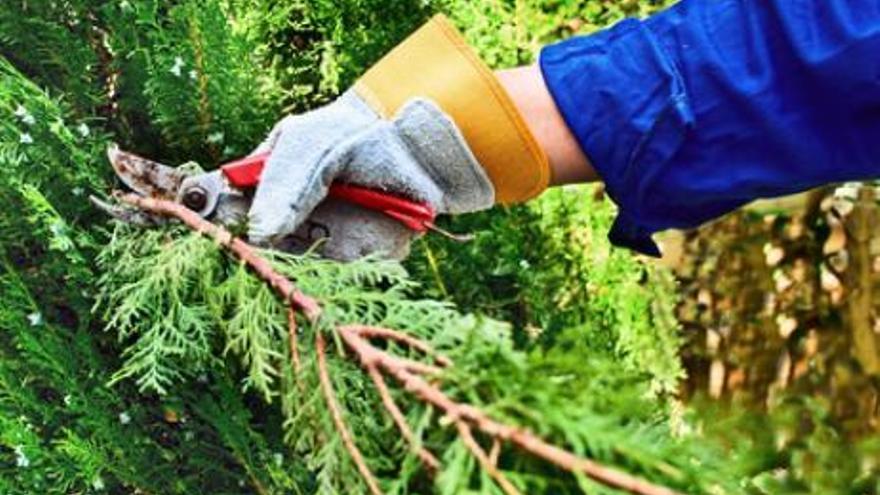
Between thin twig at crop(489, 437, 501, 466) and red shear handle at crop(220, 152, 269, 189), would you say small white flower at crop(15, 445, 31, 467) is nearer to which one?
red shear handle at crop(220, 152, 269, 189)

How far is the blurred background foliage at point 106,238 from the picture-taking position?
1498mm

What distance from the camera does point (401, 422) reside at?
104cm

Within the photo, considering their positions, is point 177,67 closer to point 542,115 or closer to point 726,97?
point 542,115

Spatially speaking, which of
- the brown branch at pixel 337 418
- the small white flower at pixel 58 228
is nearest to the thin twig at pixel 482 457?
the brown branch at pixel 337 418

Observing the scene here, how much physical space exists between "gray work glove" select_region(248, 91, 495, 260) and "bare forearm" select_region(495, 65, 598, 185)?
0.10 metres

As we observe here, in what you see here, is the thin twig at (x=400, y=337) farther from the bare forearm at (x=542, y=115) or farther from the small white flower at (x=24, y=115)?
the small white flower at (x=24, y=115)

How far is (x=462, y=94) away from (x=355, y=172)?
171 mm

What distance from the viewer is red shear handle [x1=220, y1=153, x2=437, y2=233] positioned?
1457mm

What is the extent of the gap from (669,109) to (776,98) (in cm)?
13

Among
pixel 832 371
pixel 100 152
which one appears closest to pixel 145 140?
pixel 100 152

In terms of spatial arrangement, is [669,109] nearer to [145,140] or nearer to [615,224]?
[615,224]

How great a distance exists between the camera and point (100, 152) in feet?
5.18

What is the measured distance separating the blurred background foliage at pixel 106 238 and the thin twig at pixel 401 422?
0.49 ft

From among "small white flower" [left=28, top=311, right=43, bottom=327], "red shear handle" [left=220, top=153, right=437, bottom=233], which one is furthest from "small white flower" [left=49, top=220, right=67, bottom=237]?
"red shear handle" [left=220, top=153, right=437, bottom=233]
